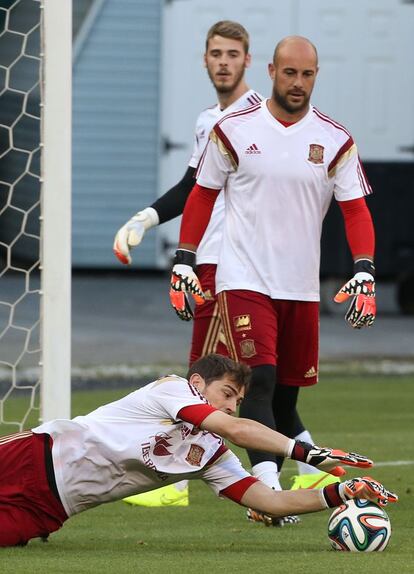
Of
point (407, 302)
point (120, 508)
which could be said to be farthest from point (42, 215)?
point (407, 302)

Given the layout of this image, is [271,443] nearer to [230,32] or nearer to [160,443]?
[160,443]

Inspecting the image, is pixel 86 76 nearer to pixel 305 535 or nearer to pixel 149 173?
pixel 149 173

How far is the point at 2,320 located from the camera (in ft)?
60.4

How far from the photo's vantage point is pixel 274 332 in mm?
7656

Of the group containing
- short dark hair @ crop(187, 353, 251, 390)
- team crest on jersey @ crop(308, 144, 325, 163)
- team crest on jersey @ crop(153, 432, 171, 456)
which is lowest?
team crest on jersey @ crop(153, 432, 171, 456)

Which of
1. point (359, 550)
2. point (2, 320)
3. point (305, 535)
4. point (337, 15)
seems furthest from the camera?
point (337, 15)

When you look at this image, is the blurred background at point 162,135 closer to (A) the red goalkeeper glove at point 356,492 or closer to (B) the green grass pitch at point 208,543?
(B) the green grass pitch at point 208,543

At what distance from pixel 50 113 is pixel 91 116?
43.0ft

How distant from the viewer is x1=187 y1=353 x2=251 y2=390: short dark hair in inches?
262

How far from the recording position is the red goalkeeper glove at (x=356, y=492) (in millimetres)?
6551

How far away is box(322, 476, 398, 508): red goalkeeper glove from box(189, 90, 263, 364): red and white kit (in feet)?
Answer: 6.04

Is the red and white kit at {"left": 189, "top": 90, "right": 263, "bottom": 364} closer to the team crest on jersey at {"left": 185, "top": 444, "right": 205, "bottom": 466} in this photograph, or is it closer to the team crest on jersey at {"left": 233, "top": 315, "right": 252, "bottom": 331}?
the team crest on jersey at {"left": 233, "top": 315, "right": 252, "bottom": 331}

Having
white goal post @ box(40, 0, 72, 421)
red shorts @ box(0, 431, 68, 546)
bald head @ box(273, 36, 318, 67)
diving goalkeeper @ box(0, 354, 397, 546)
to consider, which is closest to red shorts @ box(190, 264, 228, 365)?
white goal post @ box(40, 0, 72, 421)

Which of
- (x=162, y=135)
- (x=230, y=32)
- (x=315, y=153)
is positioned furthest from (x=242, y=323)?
(x=162, y=135)
